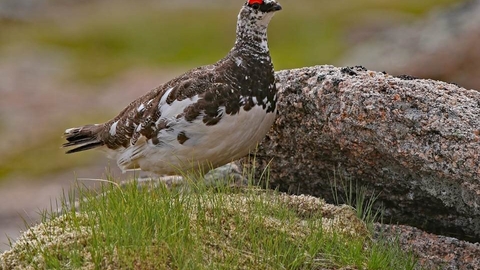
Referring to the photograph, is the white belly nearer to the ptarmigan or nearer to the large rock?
the ptarmigan

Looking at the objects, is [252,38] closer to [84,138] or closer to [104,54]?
[84,138]

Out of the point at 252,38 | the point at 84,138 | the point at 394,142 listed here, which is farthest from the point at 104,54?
the point at 394,142

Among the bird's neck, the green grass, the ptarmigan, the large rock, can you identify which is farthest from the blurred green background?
the green grass

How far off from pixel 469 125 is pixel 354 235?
120 cm

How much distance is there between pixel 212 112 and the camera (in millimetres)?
8086

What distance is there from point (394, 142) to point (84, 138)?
4100mm

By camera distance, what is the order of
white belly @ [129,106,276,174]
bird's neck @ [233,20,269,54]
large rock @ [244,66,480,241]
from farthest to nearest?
bird's neck @ [233,20,269,54] < white belly @ [129,106,276,174] < large rock @ [244,66,480,241]

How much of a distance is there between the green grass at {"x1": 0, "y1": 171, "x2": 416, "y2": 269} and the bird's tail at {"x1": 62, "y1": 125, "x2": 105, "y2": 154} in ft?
8.28

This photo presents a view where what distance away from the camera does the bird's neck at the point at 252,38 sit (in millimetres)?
8523

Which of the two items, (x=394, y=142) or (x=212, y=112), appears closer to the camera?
(x=394, y=142)

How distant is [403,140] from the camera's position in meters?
6.78

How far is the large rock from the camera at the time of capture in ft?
21.7

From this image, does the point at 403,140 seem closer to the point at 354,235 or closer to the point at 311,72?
the point at 354,235

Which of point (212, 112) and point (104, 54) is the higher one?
point (104, 54)
